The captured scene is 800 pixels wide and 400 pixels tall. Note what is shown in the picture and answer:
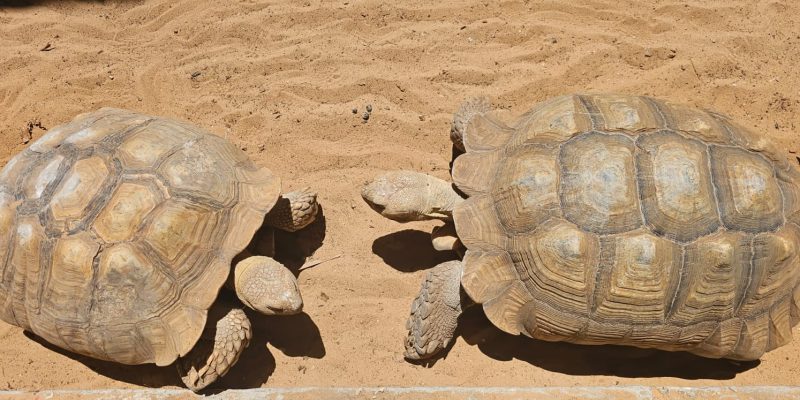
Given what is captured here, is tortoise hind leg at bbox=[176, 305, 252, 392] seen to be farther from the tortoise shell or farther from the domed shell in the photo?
the tortoise shell

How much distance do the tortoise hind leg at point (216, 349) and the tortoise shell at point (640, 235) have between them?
1.33m

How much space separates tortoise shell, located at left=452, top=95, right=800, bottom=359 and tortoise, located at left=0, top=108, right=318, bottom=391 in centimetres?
126

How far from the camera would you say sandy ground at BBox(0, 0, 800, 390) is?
338 centimetres

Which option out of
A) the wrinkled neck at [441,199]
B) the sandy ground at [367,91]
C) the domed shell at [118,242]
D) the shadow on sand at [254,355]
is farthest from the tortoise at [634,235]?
the domed shell at [118,242]

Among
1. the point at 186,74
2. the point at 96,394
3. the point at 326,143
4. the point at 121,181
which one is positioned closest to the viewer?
the point at 96,394

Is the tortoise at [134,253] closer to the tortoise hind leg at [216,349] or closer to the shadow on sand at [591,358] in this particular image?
the tortoise hind leg at [216,349]

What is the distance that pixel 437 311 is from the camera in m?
3.23

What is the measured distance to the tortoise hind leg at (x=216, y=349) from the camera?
3070 mm

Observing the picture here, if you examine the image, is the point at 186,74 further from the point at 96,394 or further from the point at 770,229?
the point at 770,229

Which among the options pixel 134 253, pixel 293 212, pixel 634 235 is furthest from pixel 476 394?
pixel 134 253

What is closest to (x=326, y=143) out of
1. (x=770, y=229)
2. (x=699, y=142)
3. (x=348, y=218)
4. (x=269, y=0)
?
(x=348, y=218)

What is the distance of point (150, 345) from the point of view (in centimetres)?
298

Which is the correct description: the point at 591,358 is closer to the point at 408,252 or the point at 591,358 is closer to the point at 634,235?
the point at 634,235

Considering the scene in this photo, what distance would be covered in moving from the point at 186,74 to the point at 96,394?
2.73 meters
